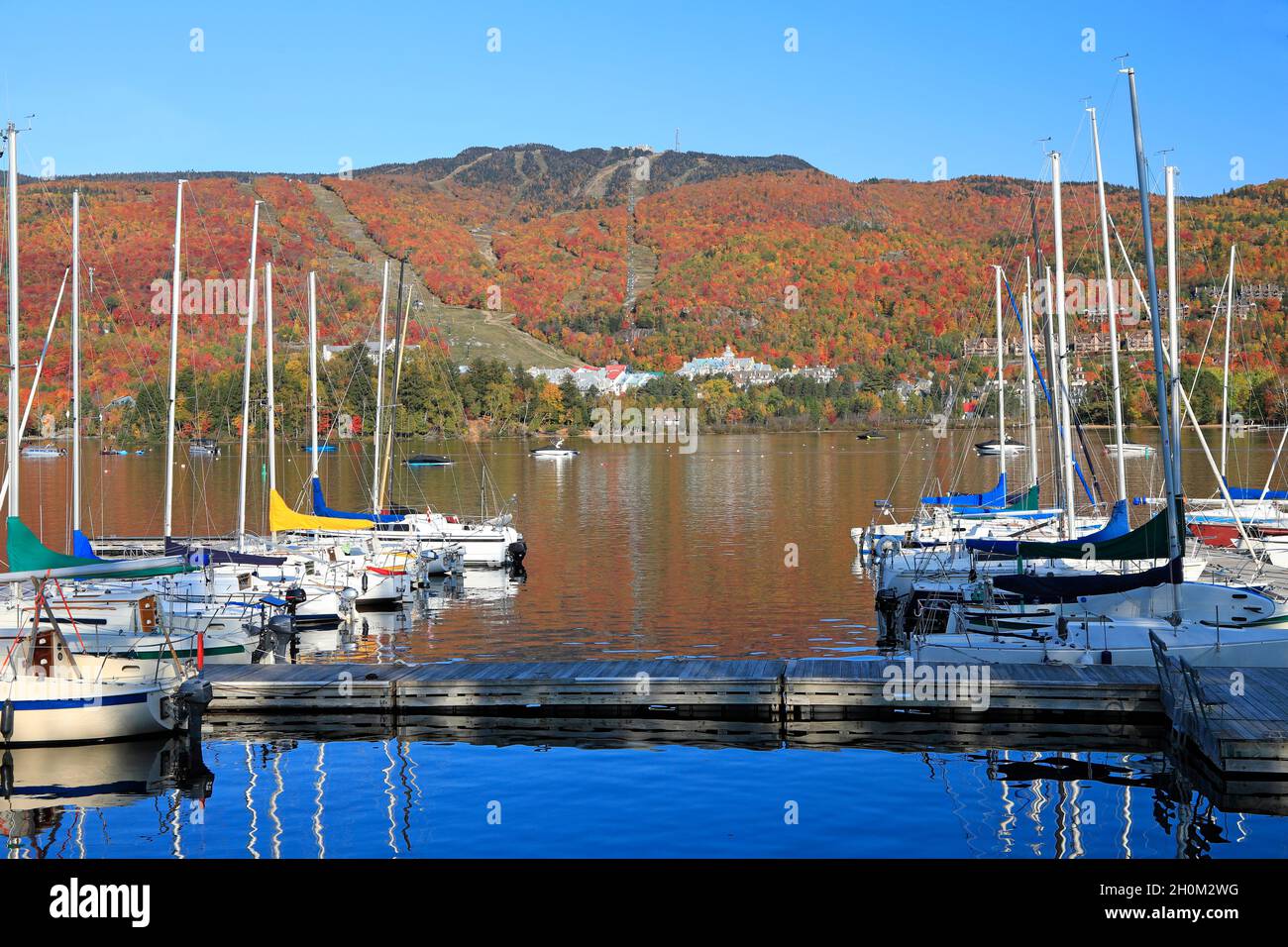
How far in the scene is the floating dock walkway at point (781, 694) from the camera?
21.4m

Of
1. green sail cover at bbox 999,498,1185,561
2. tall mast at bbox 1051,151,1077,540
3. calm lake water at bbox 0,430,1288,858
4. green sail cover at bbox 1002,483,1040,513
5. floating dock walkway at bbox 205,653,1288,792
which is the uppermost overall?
tall mast at bbox 1051,151,1077,540

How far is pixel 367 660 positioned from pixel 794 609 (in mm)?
11990

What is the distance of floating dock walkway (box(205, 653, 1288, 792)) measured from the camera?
21.4m

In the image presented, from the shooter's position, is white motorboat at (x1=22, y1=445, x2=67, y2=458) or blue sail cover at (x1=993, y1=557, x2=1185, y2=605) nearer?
blue sail cover at (x1=993, y1=557, x2=1185, y2=605)

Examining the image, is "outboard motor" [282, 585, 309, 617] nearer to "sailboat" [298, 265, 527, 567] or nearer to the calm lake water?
the calm lake water

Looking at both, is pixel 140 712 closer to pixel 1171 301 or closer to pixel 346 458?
pixel 1171 301

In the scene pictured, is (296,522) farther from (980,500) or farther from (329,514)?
(980,500)

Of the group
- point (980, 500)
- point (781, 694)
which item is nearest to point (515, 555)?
point (980, 500)

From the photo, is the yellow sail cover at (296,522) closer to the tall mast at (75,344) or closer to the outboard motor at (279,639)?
the tall mast at (75,344)

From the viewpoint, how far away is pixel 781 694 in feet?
72.3

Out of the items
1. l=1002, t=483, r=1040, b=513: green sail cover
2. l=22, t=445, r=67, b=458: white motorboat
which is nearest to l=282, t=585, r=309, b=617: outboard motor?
l=1002, t=483, r=1040, b=513: green sail cover

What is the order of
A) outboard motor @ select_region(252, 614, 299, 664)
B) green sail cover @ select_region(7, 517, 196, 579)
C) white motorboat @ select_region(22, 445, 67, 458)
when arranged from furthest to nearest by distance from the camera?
white motorboat @ select_region(22, 445, 67, 458), outboard motor @ select_region(252, 614, 299, 664), green sail cover @ select_region(7, 517, 196, 579)
